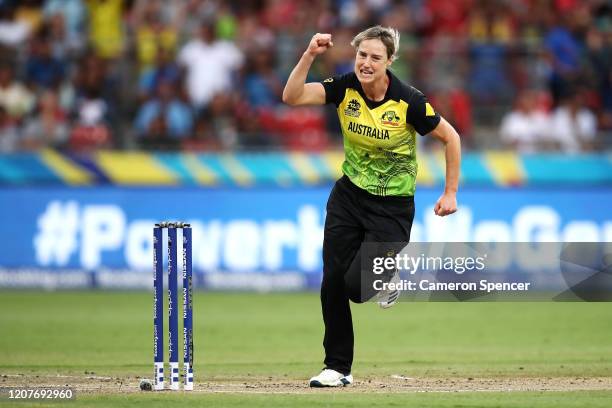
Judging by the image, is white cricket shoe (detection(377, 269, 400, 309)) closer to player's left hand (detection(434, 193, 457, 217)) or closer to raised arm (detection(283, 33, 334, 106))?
player's left hand (detection(434, 193, 457, 217))

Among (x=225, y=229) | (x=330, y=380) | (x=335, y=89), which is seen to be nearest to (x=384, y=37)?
(x=335, y=89)

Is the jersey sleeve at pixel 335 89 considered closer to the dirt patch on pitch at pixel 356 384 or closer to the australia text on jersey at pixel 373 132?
the australia text on jersey at pixel 373 132

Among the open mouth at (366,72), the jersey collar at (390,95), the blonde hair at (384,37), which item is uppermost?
the blonde hair at (384,37)

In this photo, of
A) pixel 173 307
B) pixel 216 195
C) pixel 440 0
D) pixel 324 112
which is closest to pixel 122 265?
pixel 216 195

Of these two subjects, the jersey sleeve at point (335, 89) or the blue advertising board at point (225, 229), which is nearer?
the jersey sleeve at point (335, 89)

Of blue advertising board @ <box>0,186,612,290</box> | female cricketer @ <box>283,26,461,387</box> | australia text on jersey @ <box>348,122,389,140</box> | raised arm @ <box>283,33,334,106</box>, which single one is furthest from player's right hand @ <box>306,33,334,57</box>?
blue advertising board @ <box>0,186,612,290</box>

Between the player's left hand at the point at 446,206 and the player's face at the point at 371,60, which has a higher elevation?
the player's face at the point at 371,60

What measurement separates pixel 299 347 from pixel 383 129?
421 cm

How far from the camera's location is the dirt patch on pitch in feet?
30.1

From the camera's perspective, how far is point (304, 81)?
9.07m

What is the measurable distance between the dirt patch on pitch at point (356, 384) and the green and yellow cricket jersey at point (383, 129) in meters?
1.53

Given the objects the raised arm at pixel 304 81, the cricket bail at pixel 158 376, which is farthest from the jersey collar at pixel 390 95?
the cricket bail at pixel 158 376

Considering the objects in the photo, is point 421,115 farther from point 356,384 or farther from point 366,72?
point 356,384

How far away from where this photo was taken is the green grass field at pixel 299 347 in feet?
28.9
